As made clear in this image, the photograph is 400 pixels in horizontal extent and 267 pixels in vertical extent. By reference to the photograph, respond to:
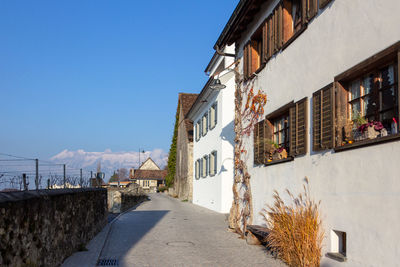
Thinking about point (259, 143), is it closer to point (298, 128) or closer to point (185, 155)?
point (298, 128)

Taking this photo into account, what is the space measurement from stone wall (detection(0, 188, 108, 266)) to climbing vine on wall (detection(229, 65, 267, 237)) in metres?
4.20

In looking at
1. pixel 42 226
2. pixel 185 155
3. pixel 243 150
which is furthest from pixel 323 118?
pixel 185 155

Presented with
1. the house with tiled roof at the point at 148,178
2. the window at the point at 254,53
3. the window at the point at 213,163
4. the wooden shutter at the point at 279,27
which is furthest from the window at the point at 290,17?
the house with tiled roof at the point at 148,178

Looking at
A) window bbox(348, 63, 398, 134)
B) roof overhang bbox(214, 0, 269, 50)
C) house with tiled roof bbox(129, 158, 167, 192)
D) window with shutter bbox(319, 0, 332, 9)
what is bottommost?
house with tiled roof bbox(129, 158, 167, 192)

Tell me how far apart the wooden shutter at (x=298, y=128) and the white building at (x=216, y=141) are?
23.5 ft

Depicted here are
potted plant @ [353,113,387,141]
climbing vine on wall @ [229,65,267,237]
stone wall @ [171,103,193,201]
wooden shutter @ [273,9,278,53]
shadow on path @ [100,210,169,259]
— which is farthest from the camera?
stone wall @ [171,103,193,201]

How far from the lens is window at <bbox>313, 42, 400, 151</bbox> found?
5.73m

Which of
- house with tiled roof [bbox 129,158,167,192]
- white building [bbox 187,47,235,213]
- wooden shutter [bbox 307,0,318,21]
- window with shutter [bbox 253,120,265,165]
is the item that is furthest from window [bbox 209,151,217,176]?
house with tiled roof [bbox 129,158,167,192]

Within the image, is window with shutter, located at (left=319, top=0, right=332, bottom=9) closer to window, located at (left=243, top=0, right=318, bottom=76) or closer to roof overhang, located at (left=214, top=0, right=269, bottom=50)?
window, located at (left=243, top=0, right=318, bottom=76)

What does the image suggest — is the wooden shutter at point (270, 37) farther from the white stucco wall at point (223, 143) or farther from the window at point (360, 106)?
the white stucco wall at point (223, 143)

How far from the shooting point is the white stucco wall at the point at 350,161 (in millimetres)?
5449

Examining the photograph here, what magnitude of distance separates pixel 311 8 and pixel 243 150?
533cm

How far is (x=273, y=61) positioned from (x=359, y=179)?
4.73 metres

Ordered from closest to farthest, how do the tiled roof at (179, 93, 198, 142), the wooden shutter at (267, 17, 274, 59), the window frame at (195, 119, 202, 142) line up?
1. the wooden shutter at (267, 17, 274, 59)
2. the window frame at (195, 119, 202, 142)
3. the tiled roof at (179, 93, 198, 142)
